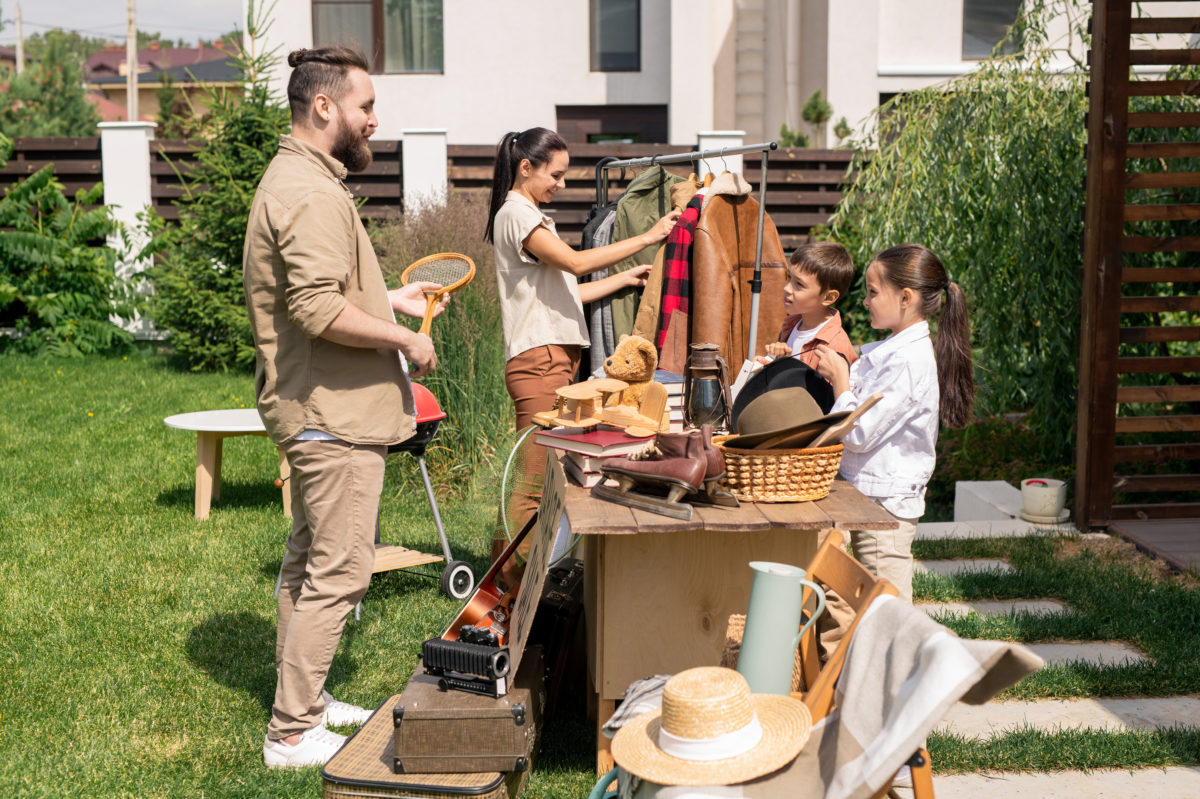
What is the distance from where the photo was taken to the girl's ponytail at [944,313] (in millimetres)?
3463

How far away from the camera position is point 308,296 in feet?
10.1

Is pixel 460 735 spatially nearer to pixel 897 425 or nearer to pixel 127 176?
pixel 897 425

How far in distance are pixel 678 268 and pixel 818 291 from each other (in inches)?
30.3

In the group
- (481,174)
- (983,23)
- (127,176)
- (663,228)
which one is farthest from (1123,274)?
(127,176)

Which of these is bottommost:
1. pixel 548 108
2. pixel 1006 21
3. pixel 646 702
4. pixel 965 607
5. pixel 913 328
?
pixel 965 607

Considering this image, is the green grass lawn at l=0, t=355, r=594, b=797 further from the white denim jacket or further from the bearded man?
the white denim jacket

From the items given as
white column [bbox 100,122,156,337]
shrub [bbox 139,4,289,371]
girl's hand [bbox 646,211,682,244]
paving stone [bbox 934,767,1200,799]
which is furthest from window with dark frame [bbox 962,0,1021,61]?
paving stone [bbox 934,767,1200,799]

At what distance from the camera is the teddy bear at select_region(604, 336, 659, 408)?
11.1ft

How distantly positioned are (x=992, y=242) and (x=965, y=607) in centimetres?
298

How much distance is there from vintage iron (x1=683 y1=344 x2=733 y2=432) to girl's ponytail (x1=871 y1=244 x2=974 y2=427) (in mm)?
626

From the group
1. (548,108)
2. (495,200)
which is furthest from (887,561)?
(548,108)

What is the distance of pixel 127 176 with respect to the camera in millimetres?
11508

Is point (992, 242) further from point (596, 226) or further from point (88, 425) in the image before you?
point (88, 425)

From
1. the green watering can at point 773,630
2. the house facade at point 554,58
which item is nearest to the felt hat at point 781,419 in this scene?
the green watering can at point 773,630
